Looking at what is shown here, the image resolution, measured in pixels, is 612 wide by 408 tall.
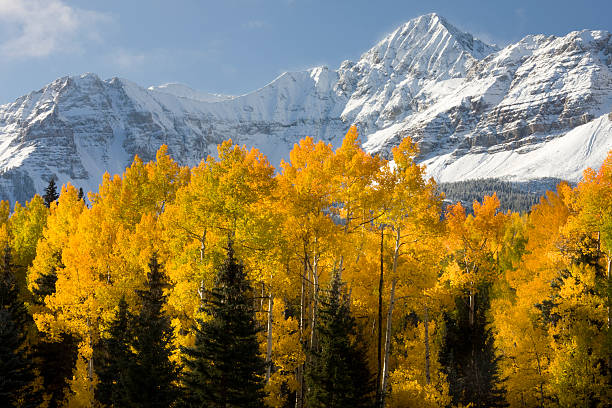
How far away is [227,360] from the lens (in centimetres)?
1548

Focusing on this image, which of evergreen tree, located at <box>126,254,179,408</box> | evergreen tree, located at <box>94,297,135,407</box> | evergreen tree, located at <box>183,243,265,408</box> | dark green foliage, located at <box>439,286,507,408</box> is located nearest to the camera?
evergreen tree, located at <box>183,243,265,408</box>

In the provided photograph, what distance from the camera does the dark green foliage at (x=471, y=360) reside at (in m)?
30.0

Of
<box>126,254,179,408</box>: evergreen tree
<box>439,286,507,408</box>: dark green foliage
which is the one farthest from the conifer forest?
<box>439,286,507,408</box>: dark green foliage

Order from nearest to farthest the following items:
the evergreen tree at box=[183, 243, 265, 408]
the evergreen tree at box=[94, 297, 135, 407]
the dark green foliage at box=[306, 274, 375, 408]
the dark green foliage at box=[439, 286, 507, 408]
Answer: the evergreen tree at box=[183, 243, 265, 408]
the dark green foliage at box=[306, 274, 375, 408]
the evergreen tree at box=[94, 297, 135, 407]
the dark green foliage at box=[439, 286, 507, 408]

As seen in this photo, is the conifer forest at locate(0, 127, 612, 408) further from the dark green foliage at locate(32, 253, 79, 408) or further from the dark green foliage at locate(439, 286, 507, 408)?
the dark green foliage at locate(439, 286, 507, 408)

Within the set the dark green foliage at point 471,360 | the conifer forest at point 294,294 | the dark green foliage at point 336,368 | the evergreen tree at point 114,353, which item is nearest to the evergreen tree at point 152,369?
the conifer forest at point 294,294

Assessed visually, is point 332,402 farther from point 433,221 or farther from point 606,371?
point 606,371

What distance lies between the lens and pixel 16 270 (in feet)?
127

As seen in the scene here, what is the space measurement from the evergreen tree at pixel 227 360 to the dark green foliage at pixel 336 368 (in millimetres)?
2990

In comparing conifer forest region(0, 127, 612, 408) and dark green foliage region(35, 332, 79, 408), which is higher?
conifer forest region(0, 127, 612, 408)

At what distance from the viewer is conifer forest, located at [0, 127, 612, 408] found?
17.8 m

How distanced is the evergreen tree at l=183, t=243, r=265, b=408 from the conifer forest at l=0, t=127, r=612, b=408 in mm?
68

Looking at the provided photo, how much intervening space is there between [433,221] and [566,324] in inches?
607

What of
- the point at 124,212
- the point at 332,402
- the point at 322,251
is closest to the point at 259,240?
the point at 322,251
